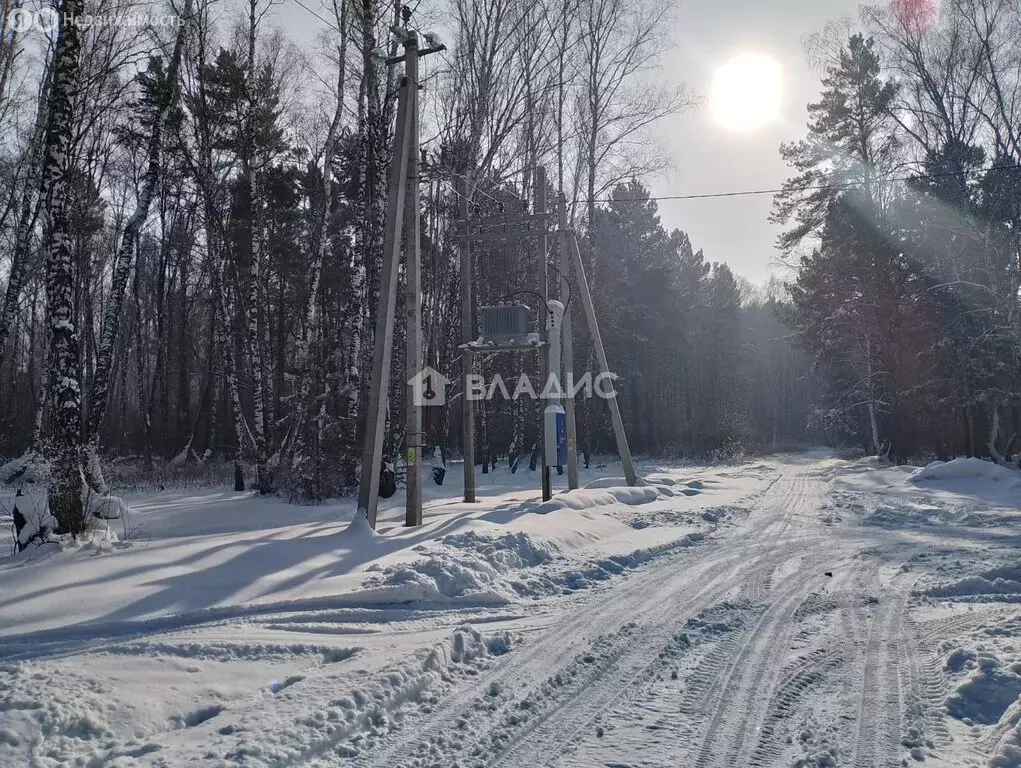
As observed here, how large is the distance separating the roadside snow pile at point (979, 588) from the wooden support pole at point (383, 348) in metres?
6.42

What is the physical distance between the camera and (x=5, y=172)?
19.2 m

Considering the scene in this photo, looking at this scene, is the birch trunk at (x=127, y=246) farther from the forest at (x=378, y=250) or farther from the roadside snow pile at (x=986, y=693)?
the roadside snow pile at (x=986, y=693)

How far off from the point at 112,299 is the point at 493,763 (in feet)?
46.1

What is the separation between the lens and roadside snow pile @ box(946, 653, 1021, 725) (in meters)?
3.62

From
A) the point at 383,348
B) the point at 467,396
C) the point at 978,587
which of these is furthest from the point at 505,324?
the point at 978,587

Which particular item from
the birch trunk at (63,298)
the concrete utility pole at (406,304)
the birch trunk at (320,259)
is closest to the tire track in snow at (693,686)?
the concrete utility pole at (406,304)

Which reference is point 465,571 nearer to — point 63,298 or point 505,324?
point 63,298

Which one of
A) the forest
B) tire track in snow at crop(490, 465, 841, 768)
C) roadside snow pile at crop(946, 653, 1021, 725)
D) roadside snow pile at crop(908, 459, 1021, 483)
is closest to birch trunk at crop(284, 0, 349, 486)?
the forest

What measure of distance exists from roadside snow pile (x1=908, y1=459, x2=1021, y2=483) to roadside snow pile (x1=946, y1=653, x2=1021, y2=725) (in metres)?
15.5

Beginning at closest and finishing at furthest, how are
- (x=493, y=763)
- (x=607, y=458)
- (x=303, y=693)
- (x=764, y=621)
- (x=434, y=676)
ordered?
(x=493, y=763), (x=303, y=693), (x=434, y=676), (x=764, y=621), (x=607, y=458)

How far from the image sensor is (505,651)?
4.81 m

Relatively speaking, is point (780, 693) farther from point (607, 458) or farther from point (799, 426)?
point (799, 426)

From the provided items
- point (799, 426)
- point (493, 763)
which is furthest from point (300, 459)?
point (799, 426)

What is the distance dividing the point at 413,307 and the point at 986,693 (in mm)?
7729
